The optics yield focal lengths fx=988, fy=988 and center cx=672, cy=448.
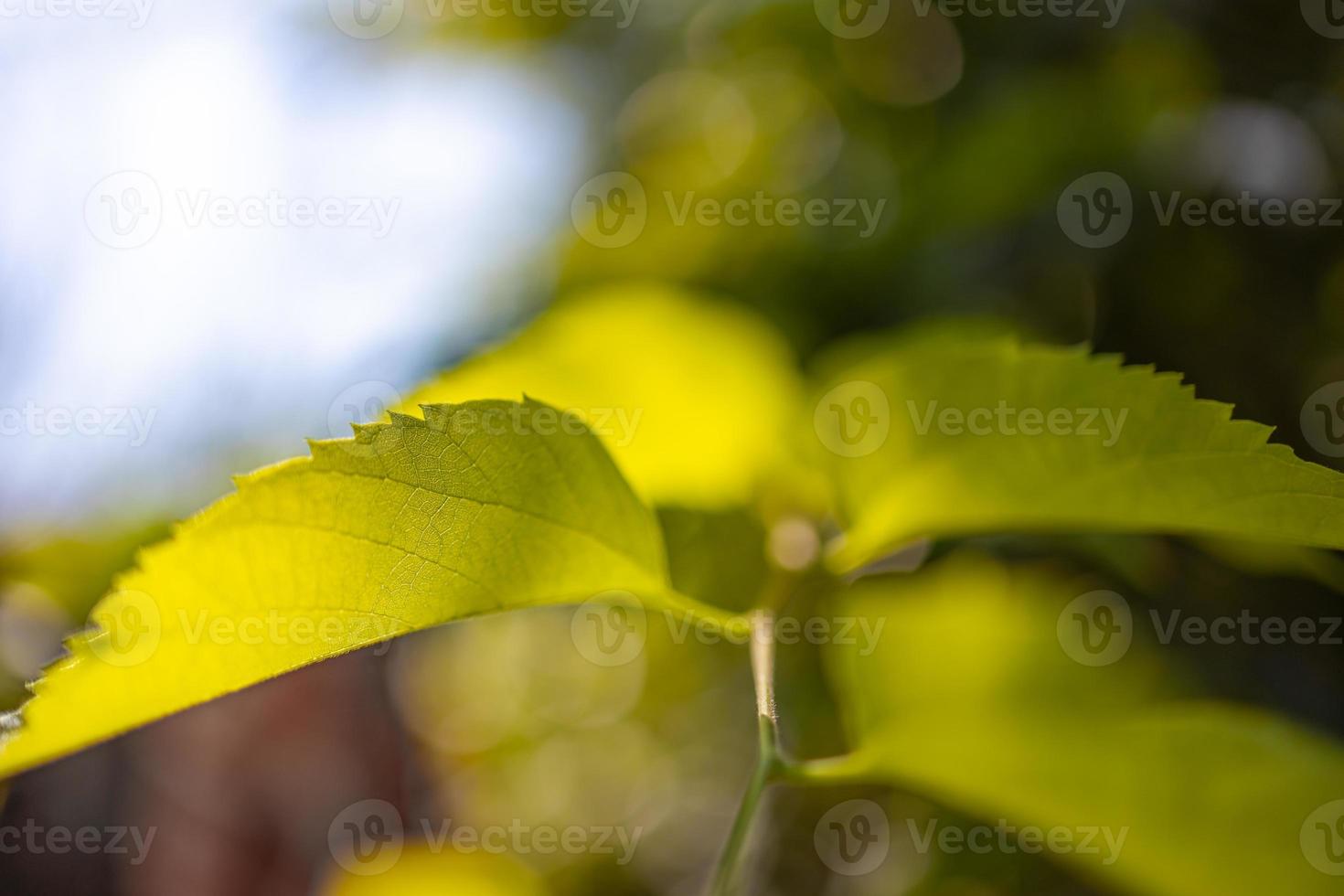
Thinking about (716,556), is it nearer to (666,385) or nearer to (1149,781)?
(666,385)

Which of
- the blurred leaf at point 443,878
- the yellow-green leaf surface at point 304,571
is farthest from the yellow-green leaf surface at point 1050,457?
the blurred leaf at point 443,878

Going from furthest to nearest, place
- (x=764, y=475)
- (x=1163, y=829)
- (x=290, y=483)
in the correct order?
(x=764, y=475), (x=1163, y=829), (x=290, y=483)

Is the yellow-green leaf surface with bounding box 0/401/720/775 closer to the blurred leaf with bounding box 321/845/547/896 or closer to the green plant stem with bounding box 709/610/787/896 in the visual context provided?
the green plant stem with bounding box 709/610/787/896

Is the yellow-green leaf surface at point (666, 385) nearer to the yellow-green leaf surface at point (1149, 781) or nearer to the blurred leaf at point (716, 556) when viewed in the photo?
the blurred leaf at point (716, 556)

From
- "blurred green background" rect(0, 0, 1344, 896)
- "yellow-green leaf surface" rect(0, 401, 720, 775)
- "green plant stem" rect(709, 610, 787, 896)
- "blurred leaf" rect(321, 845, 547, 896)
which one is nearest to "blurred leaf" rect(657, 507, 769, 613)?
"blurred green background" rect(0, 0, 1344, 896)

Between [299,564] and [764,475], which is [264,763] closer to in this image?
[764,475]

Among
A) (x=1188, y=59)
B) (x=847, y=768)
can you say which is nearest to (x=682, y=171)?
(x=1188, y=59)

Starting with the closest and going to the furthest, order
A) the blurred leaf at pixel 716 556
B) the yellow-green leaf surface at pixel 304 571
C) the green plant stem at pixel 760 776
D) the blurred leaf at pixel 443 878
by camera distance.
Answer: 1. the yellow-green leaf surface at pixel 304 571
2. the green plant stem at pixel 760 776
3. the blurred leaf at pixel 716 556
4. the blurred leaf at pixel 443 878
